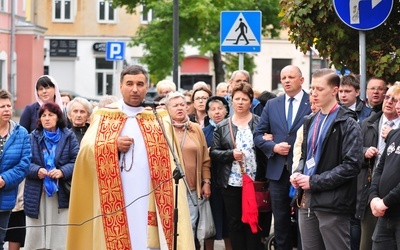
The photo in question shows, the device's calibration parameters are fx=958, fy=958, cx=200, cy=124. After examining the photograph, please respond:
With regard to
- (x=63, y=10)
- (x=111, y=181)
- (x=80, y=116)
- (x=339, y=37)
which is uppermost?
(x=63, y=10)

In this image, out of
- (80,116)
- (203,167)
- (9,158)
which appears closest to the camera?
(9,158)

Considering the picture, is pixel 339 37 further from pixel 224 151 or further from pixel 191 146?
pixel 191 146

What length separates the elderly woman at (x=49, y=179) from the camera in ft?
33.3

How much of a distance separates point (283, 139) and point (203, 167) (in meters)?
1.02

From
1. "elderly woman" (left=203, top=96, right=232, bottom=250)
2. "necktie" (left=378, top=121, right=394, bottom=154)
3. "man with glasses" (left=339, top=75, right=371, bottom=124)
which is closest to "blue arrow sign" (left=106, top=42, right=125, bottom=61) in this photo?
"elderly woman" (left=203, top=96, right=232, bottom=250)

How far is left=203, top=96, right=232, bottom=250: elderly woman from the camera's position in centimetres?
1108

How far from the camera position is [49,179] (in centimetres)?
1017

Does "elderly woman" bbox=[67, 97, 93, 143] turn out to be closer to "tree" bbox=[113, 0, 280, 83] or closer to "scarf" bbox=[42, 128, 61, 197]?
"scarf" bbox=[42, 128, 61, 197]

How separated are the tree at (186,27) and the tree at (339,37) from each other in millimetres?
17006

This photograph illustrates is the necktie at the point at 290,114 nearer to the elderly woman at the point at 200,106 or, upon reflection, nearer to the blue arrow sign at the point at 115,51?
the elderly woman at the point at 200,106

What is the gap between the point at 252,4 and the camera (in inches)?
1178

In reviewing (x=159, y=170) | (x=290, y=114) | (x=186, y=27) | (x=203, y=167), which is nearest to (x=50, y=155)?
(x=203, y=167)

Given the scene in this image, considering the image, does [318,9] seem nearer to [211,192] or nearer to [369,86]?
[369,86]

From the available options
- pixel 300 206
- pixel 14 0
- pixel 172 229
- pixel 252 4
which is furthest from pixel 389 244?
pixel 14 0
